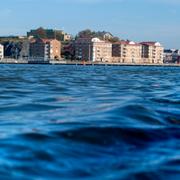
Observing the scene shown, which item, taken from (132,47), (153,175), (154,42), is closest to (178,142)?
(153,175)

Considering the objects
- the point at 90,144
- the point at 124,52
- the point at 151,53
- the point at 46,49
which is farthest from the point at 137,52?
the point at 90,144

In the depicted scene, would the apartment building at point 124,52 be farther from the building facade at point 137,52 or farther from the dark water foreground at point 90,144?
the dark water foreground at point 90,144

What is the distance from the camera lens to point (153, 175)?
17.0 feet

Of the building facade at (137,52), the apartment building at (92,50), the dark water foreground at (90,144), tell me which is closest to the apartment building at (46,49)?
the apartment building at (92,50)

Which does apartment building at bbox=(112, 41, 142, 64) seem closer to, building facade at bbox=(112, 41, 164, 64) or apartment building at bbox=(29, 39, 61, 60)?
building facade at bbox=(112, 41, 164, 64)

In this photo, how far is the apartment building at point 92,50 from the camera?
542 ft

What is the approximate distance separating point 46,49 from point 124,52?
26977 mm

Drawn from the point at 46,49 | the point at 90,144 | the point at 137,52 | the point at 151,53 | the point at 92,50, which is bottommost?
the point at 90,144

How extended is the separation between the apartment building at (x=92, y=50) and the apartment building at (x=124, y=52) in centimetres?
404

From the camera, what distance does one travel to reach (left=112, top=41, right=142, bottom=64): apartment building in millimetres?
174875

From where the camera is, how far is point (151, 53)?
611 ft

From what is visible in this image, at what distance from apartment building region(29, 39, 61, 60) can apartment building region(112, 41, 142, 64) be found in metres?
18.6

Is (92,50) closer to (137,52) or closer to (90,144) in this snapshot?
(137,52)

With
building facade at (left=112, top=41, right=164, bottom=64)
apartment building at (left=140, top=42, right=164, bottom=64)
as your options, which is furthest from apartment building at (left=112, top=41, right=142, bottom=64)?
apartment building at (left=140, top=42, right=164, bottom=64)
